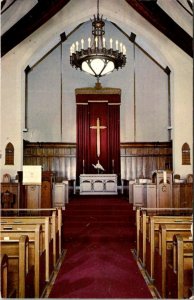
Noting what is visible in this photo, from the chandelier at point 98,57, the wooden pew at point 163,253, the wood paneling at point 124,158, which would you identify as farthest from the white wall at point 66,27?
the wooden pew at point 163,253

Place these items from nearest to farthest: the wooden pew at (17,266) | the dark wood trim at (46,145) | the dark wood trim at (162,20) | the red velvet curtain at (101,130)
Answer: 1. the wooden pew at (17,266)
2. the dark wood trim at (162,20)
3. the dark wood trim at (46,145)
4. the red velvet curtain at (101,130)

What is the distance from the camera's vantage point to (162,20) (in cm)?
897

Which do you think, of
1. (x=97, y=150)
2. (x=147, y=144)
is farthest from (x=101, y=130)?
(x=147, y=144)

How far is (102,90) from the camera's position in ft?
40.5

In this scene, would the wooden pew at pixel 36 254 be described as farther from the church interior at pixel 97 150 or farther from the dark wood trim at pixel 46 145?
the dark wood trim at pixel 46 145

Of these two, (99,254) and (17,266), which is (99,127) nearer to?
(99,254)

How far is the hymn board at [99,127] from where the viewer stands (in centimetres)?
1223

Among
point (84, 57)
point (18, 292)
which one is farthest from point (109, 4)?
point (18, 292)

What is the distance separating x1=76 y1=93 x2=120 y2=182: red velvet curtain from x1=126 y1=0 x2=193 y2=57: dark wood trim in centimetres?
345

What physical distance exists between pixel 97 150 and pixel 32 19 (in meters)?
4.90

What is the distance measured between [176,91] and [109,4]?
3.20 metres

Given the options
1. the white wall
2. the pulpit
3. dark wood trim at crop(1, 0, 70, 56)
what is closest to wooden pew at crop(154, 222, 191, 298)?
the pulpit

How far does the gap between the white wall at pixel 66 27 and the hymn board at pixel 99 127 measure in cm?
235

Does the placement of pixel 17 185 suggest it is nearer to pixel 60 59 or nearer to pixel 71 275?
pixel 71 275
